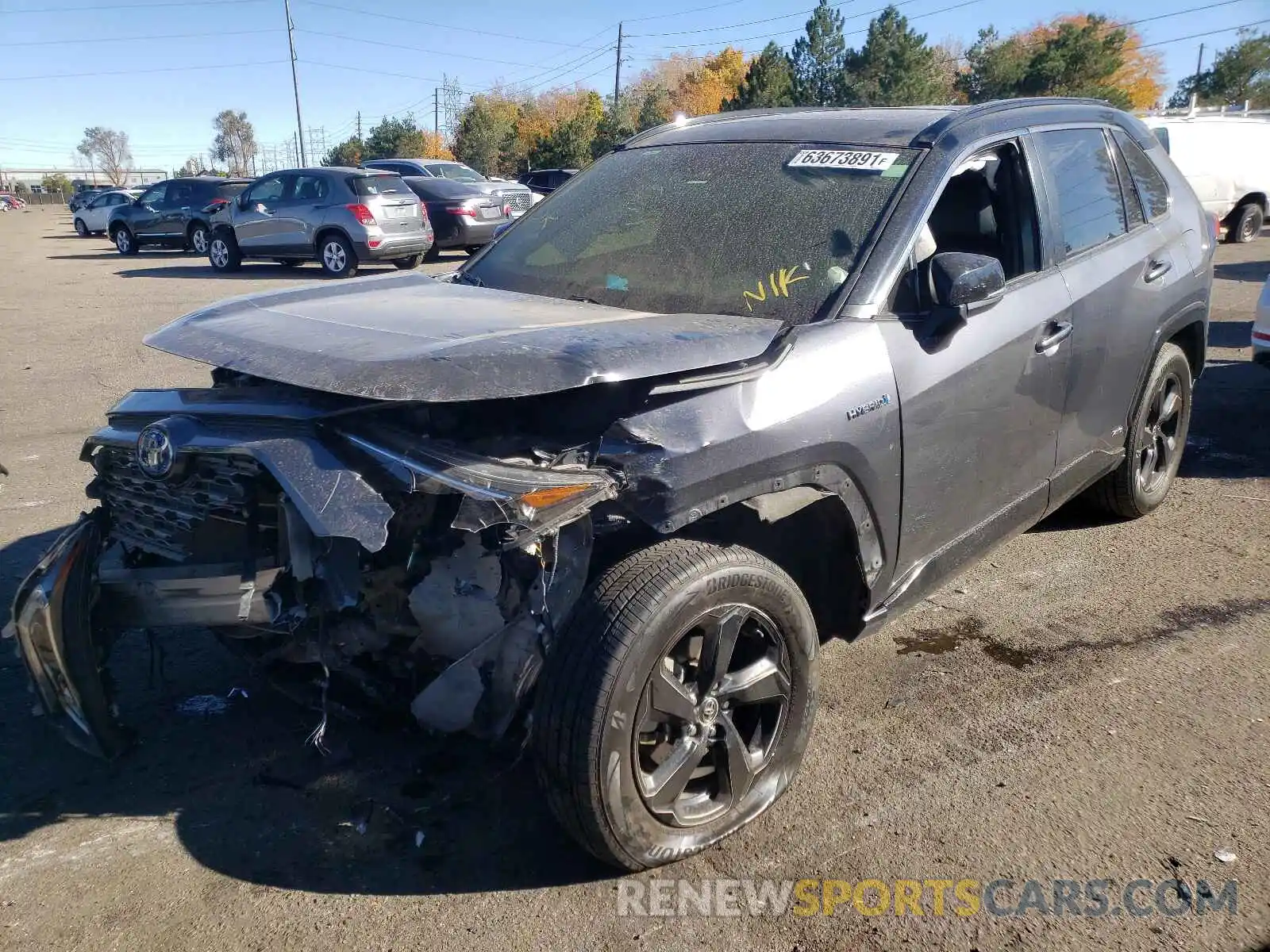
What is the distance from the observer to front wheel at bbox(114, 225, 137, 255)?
75.9ft

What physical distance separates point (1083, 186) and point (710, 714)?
2900 mm

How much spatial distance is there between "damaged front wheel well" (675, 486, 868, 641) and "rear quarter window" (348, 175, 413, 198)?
1450 cm

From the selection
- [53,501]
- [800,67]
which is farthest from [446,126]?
[53,501]

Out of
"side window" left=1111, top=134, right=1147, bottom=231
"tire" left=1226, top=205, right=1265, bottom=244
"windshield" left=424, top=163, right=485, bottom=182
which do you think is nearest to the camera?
"side window" left=1111, top=134, right=1147, bottom=231

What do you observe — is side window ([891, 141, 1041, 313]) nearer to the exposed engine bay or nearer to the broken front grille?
the exposed engine bay

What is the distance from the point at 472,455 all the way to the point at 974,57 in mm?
49960

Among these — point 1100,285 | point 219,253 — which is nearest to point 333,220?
point 219,253

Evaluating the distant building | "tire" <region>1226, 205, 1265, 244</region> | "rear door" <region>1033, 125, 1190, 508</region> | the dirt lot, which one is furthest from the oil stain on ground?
the distant building

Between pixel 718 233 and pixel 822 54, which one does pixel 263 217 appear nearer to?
pixel 718 233

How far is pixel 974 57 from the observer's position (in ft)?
150

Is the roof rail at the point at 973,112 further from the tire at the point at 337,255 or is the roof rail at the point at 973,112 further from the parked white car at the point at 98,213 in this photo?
the parked white car at the point at 98,213

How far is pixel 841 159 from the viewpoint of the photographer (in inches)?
138

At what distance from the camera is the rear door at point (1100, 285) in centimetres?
389


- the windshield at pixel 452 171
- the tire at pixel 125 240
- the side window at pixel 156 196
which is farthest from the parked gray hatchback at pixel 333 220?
the tire at pixel 125 240
